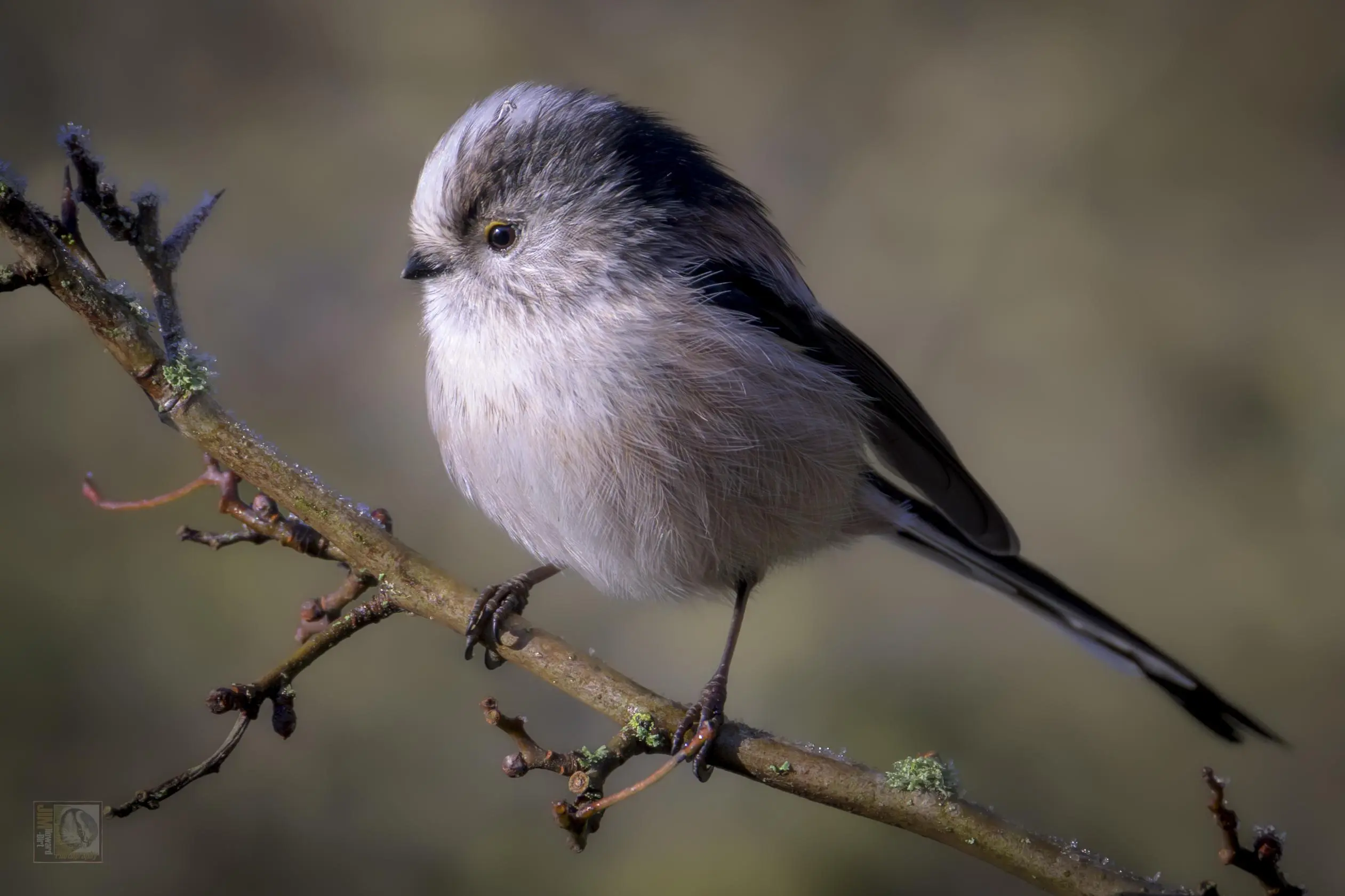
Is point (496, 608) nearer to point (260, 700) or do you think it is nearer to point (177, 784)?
point (260, 700)

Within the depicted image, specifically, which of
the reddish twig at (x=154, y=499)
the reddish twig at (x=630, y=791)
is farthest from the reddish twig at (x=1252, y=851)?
the reddish twig at (x=154, y=499)

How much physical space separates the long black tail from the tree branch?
749mm

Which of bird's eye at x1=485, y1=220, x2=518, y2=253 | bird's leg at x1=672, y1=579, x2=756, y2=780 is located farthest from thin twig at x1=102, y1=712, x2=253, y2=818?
bird's eye at x1=485, y1=220, x2=518, y2=253

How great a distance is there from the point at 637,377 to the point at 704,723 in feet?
1.73

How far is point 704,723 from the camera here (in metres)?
1.43

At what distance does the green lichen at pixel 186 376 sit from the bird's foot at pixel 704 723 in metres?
0.77

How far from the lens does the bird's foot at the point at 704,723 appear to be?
4.43ft

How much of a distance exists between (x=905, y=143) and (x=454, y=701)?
214 centimetres

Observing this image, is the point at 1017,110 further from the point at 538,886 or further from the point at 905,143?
the point at 538,886

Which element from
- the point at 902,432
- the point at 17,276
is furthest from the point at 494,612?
the point at 902,432

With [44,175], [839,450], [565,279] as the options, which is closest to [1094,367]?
[839,450]

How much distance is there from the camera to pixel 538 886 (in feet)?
7.83

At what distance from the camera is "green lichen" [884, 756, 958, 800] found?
119 cm

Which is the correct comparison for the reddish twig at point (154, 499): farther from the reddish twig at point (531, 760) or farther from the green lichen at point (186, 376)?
the reddish twig at point (531, 760)
